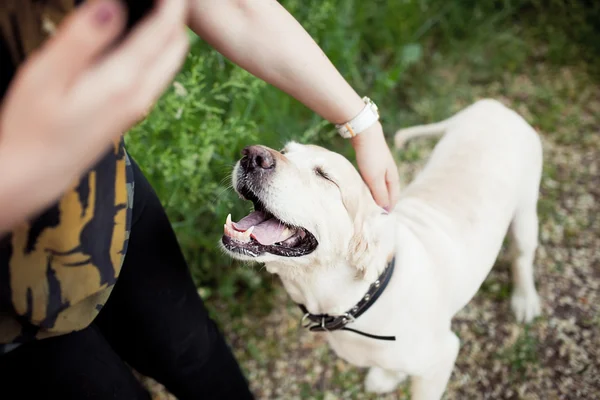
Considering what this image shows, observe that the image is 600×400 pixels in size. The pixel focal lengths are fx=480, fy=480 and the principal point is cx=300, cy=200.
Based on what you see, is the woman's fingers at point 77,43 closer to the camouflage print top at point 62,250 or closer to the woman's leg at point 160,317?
the camouflage print top at point 62,250

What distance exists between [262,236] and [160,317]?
346mm

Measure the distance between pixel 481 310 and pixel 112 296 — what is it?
1.76 metres

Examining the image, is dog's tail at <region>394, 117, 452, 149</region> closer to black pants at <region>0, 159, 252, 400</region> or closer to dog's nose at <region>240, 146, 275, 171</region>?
dog's nose at <region>240, 146, 275, 171</region>

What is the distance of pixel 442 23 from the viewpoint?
323 centimetres

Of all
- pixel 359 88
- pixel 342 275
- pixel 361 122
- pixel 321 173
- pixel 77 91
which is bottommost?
pixel 359 88

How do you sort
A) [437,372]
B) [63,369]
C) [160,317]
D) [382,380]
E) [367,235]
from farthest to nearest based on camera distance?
[382,380], [437,372], [367,235], [160,317], [63,369]

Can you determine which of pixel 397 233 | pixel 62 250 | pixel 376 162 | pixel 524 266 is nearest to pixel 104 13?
pixel 62 250

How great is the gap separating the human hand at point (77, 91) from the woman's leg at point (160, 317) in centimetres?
54

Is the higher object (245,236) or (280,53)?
(280,53)

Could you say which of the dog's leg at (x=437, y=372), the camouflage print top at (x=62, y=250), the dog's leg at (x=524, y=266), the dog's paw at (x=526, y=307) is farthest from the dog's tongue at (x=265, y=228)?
the dog's paw at (x=526, y=307)

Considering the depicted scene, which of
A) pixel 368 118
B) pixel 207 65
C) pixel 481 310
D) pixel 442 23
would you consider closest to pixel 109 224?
pixel 368 118

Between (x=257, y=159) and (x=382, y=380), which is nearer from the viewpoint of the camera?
(x=257, y=159)

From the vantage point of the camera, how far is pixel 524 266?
2199 millimetres

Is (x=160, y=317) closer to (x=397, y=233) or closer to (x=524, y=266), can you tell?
(x=397, y=233)
